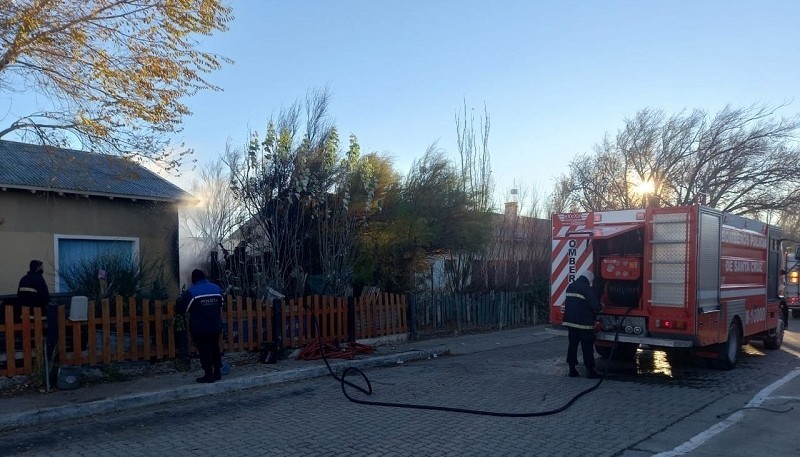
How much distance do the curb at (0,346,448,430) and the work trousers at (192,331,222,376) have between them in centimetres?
25

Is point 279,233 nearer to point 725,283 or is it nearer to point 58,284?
point 58,284

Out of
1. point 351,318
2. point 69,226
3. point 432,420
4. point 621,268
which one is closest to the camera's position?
point 432,420

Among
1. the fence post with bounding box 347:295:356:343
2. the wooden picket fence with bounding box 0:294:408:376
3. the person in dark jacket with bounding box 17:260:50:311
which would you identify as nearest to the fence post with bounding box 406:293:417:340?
the wooden picket fence with bounding box 0:294:408:376

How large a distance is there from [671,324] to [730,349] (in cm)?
226

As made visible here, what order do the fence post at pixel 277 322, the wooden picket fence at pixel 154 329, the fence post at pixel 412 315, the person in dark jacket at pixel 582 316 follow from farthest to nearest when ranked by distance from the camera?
the fence post at pixel 412 315
the fence post at pixel 277 322
the person in dark jacket at pixel 582 316
the wooden picket fence at pixel 154 329

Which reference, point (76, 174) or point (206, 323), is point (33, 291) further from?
point (76, 174)

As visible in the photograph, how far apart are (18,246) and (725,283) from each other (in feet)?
46.7

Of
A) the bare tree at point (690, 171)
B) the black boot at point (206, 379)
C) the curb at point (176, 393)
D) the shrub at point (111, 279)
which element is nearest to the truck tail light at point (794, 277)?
the bare tree at point (690, 171)

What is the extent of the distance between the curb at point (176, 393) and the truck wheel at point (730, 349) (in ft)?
18.1

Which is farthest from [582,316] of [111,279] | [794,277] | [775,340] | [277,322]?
[794,277]

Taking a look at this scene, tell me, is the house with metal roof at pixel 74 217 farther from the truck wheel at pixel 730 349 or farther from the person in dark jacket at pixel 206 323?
the truck wheel at pixel 730 349

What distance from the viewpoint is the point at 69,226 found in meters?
15.0

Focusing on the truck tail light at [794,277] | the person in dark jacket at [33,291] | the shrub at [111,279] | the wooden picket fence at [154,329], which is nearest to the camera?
the wooden picket fence at [154,329]

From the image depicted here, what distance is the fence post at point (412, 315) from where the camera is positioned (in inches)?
574
